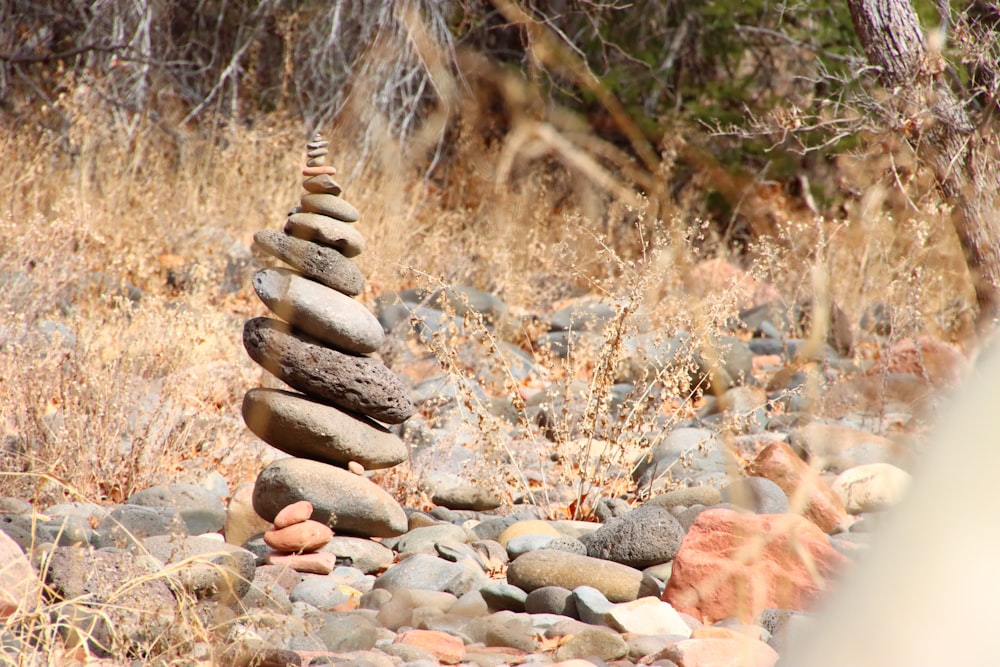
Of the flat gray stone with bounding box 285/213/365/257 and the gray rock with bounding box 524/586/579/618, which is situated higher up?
the flat gray stone with bounding box 285/213/365/257

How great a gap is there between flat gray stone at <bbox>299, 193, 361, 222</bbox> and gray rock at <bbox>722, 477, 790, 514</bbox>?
1.84 metres

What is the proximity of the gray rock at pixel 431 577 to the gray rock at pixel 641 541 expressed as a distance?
450 mm

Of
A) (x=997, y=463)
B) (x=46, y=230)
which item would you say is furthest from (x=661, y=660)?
(x=46, y=230)

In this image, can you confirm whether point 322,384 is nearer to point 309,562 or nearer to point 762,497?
point 309,562

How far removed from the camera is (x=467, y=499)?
4449 mm

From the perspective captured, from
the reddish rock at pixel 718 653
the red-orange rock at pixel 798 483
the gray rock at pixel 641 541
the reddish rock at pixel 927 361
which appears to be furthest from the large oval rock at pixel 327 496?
the reddish rock at pixel 927 361

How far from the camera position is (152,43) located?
32.8 feet

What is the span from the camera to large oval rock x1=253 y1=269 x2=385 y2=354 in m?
3.83

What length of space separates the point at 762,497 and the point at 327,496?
163 cm

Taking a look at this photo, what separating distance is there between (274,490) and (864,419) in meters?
3.46

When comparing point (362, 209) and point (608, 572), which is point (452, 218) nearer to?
point (362, 209)

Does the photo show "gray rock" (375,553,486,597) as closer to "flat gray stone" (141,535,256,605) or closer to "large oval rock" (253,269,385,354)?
"flat gray stone" (141,535,256,605)

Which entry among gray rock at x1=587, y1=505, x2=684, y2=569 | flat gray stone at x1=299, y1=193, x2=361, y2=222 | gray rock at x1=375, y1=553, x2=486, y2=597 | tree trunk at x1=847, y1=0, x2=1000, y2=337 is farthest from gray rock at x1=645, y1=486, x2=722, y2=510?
tree trunk at x1=847, y1=0, x2=1000, y2=337

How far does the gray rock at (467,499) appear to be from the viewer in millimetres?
4414
